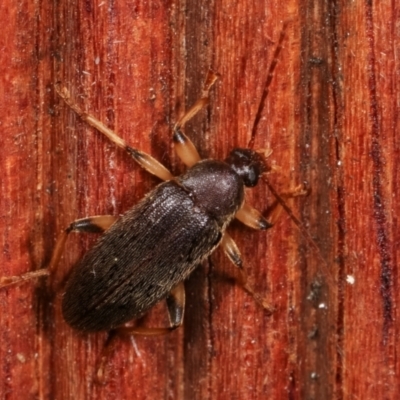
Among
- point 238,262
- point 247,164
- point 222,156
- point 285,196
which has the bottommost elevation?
point 238,262

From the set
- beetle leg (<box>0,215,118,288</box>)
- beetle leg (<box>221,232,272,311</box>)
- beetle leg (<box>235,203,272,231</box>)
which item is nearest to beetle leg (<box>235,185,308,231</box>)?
beetle leg (<box>235,203,272,231</box>)

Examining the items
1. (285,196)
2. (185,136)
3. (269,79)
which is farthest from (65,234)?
(269,79)

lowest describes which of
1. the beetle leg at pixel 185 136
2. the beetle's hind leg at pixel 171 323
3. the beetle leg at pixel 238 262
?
the beetle's hind leg at pixel 171 323

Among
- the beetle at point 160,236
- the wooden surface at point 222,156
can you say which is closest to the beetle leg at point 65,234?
the beetle at point 160,236

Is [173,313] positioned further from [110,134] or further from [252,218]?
[110,134]

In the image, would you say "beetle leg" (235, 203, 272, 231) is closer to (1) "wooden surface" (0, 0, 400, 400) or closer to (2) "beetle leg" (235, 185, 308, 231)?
(2) "beetle leg" (235, 185, 308, 231)

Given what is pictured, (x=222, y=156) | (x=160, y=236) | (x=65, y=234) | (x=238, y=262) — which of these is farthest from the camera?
(x=222, y=156)

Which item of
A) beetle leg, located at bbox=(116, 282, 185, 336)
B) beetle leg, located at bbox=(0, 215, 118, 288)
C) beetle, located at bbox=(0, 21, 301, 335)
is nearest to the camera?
beetle, located at bbox=(0, 21, 301, 335)

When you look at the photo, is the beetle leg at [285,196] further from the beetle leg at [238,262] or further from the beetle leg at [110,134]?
the beetle leg at [110,134]
